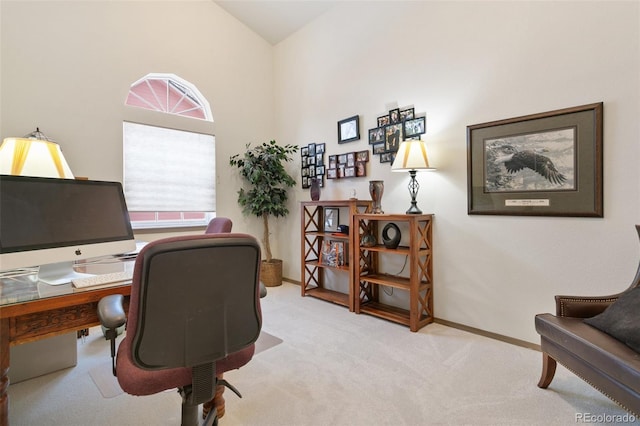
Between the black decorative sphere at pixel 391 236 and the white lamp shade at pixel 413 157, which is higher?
the white lamp shade at pixel 413 157

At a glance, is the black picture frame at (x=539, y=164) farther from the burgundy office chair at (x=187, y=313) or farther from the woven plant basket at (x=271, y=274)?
the woven plant basket at (x=271, y=274)

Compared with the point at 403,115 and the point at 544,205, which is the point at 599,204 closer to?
the point at 544,205

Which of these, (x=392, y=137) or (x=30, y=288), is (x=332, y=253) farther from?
(x=30, y=288)

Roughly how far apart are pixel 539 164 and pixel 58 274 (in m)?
3.18

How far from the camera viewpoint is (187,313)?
3.46ft

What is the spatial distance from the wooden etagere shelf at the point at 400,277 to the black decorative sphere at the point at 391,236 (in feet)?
0.17

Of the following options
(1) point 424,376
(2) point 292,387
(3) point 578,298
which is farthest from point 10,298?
(3) point 578,298

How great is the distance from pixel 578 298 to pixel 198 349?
2.07 metres

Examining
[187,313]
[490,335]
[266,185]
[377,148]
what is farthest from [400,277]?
[187,313]

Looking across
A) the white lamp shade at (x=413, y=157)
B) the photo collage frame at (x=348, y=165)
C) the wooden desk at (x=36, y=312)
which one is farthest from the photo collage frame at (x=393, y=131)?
the wooden desk at (x=36, y=312)

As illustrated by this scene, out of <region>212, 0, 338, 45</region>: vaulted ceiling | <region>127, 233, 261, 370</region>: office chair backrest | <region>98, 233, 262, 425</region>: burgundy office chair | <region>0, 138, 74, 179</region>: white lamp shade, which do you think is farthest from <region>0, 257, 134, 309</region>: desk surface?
<region>212, 0, 338, 45</region>: vaulted ceiling

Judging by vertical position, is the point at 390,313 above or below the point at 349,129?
below

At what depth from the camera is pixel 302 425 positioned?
1.55 meters

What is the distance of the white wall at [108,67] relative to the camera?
2.79 meters
